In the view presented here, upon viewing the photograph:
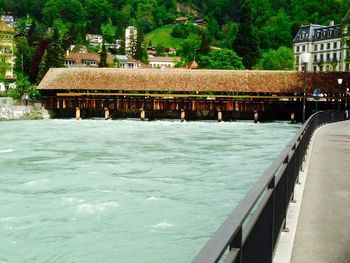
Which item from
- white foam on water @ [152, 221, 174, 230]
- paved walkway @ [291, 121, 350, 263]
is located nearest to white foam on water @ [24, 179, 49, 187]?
white foam on water @ [152, 221, 174, 230]

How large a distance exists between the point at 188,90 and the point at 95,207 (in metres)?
35.0

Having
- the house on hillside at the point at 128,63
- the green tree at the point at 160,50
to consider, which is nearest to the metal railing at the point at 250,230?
the house on hillside at the point at 128,63

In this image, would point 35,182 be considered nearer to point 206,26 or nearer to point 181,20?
point 206,26

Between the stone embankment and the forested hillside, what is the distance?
22.6 m

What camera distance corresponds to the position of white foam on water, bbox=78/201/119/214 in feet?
39.3

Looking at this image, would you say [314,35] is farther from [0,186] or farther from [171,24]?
[171,24]

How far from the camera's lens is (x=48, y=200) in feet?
42.8

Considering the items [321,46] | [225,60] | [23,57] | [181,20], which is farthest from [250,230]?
[181,20]

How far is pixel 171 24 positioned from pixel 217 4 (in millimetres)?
27916

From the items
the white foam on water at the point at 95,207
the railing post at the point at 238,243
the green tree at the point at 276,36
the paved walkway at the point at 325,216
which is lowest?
the white foam on water at the point at 95,207

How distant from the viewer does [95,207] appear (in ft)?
40.5

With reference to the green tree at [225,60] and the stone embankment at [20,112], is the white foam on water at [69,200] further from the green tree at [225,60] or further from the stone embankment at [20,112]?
the green tree at [225,60]

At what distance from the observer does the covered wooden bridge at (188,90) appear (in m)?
46.4

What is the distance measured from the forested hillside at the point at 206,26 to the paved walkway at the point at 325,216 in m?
59.4
